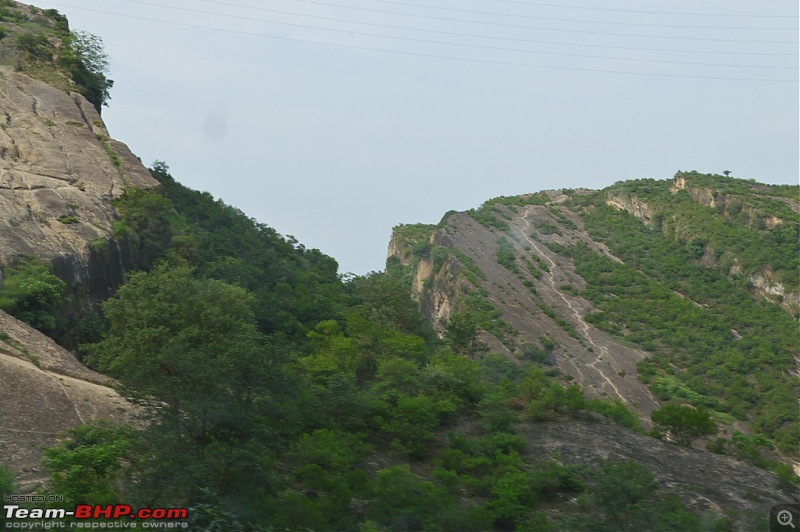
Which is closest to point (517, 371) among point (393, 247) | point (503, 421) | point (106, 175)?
point (503, 421)

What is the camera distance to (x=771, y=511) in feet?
95.7

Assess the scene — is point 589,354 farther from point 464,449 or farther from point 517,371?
point 464,449

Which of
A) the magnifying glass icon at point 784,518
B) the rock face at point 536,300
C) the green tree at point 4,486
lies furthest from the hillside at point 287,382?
the magnifying glass icon at point 784,518

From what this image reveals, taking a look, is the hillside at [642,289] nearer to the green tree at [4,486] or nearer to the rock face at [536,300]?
the rock face at [536,300]

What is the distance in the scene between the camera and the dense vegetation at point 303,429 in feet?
69.7

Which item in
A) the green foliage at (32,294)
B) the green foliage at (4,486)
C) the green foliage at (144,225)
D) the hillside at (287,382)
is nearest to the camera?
the green foliage at (4,486)

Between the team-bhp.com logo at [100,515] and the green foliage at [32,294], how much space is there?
12784 millimetres

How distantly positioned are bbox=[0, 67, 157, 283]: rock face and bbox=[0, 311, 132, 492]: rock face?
5481mm

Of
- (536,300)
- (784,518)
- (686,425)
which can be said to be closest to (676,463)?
(686,425)

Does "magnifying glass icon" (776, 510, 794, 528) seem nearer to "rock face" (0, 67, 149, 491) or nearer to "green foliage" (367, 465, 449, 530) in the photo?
"green foliage" (367, 465, 449, 530)

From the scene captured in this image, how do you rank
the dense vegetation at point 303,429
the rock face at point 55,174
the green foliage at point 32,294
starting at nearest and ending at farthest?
the dense vegetation at point 303,429
the green foliage at point 32,294
the rock face at point 55,174

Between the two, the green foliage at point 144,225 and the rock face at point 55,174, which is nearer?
the rock face at point 55,174

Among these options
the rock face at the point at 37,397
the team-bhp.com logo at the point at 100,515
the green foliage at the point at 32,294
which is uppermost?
the green foliage at the point at 32,294

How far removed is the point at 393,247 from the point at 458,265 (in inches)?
1689
